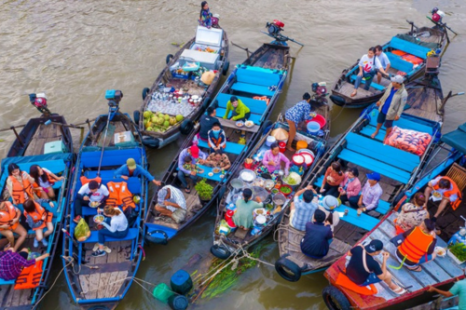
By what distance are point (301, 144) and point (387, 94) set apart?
115 inches

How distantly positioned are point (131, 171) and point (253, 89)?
5.87 m

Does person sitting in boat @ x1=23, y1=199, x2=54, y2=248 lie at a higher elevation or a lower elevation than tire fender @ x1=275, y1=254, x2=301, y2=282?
lower

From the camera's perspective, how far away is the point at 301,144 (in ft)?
35.4

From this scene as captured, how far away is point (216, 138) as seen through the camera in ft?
34.1

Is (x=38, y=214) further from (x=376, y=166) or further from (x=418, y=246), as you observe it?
(x=376, y=166)

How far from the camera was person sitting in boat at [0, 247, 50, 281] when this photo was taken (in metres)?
7.29

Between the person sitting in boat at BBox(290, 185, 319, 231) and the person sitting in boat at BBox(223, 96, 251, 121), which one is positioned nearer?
the person sitting in boat at BBox(290, 185, 319, 231)

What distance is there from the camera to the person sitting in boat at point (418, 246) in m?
6.88

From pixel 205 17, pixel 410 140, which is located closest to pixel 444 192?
pixel 410 140

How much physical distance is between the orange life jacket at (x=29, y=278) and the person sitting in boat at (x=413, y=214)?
8298 mm

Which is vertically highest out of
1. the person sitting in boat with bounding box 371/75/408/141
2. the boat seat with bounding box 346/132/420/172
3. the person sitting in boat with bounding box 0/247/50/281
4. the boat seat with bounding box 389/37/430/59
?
the boat seat with bounding box 389/37/430/59

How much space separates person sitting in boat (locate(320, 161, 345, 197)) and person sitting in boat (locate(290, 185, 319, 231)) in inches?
40.9

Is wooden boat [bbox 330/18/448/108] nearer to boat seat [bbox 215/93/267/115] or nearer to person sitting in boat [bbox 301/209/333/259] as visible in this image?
boat seat [bbox 215/93/267/115]

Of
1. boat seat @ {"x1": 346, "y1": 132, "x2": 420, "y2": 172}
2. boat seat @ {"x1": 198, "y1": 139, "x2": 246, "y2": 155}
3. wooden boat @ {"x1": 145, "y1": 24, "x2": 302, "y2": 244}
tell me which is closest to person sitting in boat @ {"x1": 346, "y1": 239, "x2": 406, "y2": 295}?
boat seat @ {"x1": 346, "y1": 132, "x2": 420, "y2": 172}
